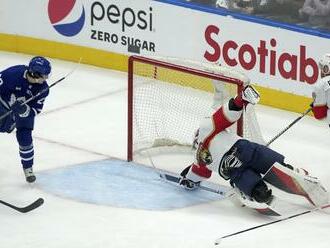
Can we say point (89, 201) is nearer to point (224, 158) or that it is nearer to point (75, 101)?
point (224, 158)

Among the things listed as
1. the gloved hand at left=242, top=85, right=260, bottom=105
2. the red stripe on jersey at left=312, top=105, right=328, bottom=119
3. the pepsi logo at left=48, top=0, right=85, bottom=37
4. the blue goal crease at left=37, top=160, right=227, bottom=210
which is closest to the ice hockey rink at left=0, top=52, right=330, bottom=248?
the blue goal crease at left=37, top=160, right=227, bottom=210

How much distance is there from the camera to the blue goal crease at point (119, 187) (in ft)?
19.1

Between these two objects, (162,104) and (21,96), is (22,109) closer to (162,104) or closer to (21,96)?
(21,96)

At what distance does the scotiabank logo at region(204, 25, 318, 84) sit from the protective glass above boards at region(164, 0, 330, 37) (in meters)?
0.16

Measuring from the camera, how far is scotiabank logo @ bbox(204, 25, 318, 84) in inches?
286

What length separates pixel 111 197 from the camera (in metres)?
5.89

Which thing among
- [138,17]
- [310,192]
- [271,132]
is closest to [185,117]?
[271,132]

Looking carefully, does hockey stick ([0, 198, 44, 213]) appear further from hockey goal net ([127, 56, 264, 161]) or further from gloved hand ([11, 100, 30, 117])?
hockey goal net ([127, 56, 264, 161])

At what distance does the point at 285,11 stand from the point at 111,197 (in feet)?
8.04

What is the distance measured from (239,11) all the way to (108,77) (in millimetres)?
1328

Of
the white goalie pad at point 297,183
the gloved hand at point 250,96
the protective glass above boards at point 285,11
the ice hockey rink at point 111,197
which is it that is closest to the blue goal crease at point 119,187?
the ice hockey rink at point 111,197

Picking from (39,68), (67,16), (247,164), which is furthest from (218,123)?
(67,16)

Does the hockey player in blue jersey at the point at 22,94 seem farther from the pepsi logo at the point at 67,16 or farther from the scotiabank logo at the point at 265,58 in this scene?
the pepsi logo at the point at 67,16

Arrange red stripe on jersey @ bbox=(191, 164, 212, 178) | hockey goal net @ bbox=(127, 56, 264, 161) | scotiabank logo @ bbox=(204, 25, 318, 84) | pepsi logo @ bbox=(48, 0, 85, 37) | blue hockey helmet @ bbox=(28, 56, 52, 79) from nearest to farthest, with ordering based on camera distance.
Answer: blue hockey helmet @ bbox=(28, 56, 52, 79)
red stripe on jersey @ bbox=(191, 164, 212, 178)
hockey goal net @ bbox=(127, 56, 264, 161)
scotiabank logo @ bbox=(204, 25, 318, 84)
pepsi logo @ bbox=(48, 0, 85, 37)
